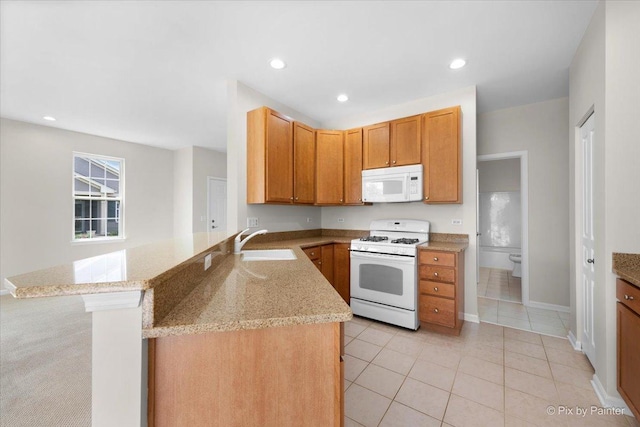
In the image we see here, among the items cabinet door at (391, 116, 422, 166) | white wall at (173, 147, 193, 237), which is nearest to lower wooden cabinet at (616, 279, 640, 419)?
cabinet door at (391, 116, 422, 166)

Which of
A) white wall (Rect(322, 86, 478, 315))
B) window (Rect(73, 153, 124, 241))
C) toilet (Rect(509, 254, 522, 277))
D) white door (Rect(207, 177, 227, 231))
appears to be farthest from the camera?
white door (Rect(207, 177, 227, 231))

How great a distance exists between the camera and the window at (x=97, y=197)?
14.9 feet

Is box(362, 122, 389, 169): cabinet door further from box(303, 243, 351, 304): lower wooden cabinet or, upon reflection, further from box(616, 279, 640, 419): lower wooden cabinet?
box(616, 279, 640, 419): lower wooden cabinet

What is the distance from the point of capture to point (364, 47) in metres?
2.24

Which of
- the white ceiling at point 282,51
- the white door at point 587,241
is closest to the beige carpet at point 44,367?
the white ceiling at point 282,51

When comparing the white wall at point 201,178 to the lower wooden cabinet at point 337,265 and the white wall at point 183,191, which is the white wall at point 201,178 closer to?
the white wall at point 183,191

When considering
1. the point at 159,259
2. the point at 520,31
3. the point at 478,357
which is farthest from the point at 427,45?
the point at 478,357

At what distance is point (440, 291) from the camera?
263 cm

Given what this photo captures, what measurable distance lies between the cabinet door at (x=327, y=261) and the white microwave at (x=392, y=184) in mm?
796

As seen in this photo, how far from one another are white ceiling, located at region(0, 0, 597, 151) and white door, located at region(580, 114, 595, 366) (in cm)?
84

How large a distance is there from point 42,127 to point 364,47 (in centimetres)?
511

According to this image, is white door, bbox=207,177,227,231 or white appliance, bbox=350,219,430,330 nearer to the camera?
white appliance, bbox=350,219,430,330

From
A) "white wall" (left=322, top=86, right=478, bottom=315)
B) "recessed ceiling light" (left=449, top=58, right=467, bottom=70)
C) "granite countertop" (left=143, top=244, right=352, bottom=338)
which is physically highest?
"recessed ceiling light" (left=449, top=58, right=467, bottom=70)

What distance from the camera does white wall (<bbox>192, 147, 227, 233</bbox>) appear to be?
5582 mm
